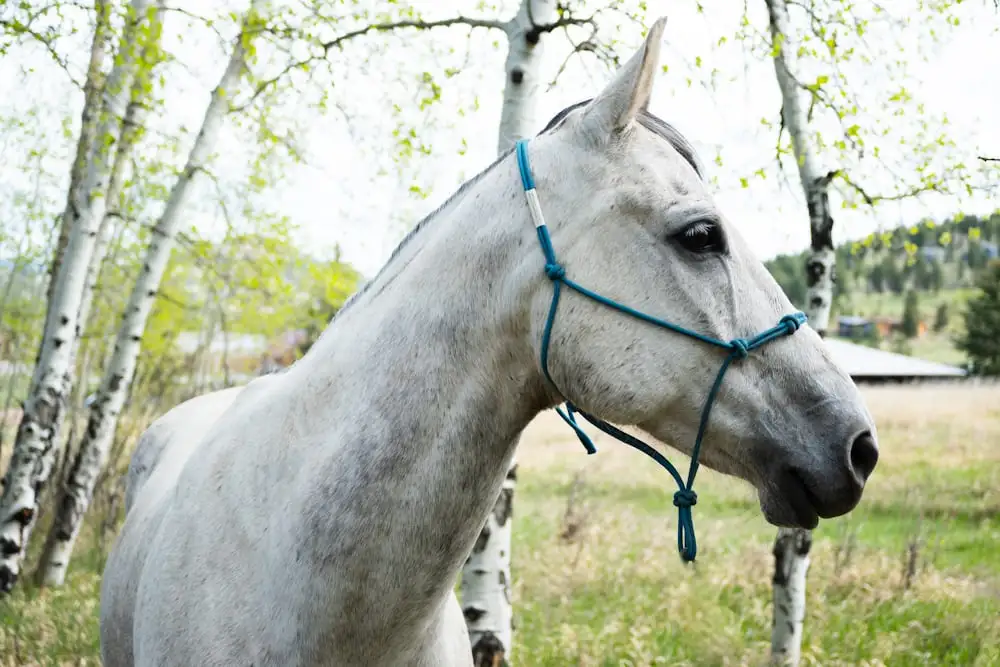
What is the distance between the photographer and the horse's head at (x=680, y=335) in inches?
55.8

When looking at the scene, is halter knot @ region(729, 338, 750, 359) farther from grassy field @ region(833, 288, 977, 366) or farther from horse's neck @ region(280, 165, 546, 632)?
grassy field @ region(833, 288, 977, 366)

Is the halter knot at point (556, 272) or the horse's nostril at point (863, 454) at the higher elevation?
the halter knot at point (556, 272)

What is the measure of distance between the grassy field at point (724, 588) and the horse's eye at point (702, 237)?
52 cm

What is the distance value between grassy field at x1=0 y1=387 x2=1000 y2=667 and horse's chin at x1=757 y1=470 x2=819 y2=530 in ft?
0.62

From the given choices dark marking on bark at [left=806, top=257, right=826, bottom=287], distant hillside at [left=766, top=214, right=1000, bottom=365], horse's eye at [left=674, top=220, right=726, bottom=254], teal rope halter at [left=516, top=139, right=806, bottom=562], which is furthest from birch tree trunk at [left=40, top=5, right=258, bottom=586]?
distant hillside at [left=766, top=214, right=1000, bottom=365]

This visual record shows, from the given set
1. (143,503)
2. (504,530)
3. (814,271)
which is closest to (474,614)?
(504,530)

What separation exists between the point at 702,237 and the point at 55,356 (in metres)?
6.23

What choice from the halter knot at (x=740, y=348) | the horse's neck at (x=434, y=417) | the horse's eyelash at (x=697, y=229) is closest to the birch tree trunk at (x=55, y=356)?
the horse's neck at (x=434, y=417)

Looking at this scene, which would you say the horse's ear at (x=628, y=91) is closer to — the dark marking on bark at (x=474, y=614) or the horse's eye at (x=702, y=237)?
the horse's eye at (x=702, y=237)

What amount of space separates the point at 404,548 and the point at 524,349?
480mm

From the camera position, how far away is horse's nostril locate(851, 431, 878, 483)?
1404mm

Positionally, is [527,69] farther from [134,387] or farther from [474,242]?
[134,387]

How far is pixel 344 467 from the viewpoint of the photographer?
1585 millimetres

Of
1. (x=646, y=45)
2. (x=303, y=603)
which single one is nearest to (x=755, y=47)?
(x=646, y=45)
